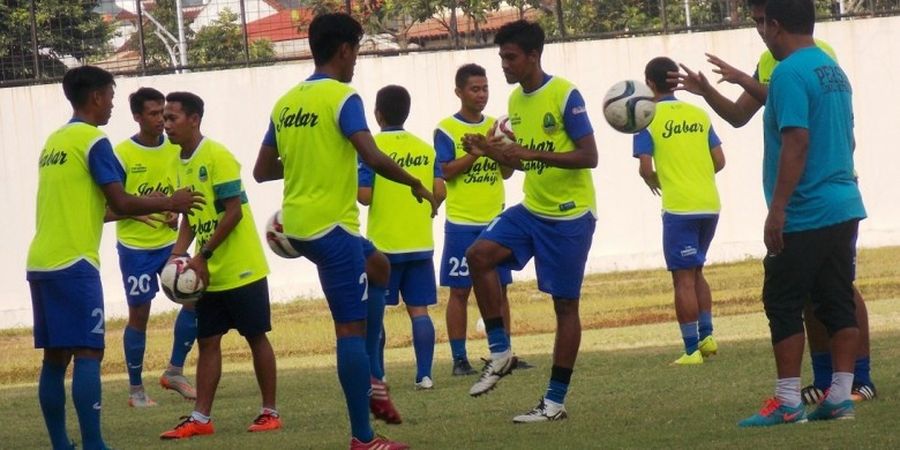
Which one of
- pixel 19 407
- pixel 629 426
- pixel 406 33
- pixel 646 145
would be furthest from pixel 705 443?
pixel 406 33

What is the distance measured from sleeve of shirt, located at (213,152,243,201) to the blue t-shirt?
3359mm

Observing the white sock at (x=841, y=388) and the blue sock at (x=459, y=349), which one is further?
the blue sock at (x=459, y=349)

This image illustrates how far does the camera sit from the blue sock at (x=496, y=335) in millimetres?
9797

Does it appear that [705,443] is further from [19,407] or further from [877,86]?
[877,86]

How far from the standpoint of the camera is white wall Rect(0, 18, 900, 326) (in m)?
22.9

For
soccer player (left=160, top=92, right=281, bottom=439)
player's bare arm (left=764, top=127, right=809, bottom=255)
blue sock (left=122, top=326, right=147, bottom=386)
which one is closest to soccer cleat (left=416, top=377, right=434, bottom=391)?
blue sock (left=122, top=326, right=147, bottom=386)

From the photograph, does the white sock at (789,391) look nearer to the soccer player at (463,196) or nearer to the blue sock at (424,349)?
the blue sock at (424,349)

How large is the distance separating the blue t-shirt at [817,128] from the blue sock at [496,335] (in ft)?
7.68

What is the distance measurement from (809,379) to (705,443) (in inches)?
115

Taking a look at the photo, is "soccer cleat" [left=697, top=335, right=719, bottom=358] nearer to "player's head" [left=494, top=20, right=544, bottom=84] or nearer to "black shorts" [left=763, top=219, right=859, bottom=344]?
"player's head" [left=494, top=20, right=544, bottom=84]

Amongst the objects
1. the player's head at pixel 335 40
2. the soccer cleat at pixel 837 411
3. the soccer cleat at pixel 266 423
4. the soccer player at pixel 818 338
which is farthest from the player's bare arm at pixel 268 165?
the soccer cleat at pixel 837 411

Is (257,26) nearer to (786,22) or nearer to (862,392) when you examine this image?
(862,392)

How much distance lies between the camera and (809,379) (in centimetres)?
1031

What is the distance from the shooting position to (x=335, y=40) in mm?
8164
